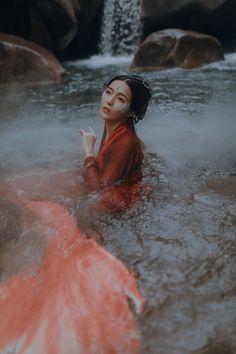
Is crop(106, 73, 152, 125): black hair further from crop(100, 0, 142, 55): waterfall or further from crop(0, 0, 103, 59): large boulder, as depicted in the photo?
crop(100, 0, 142, 55): waterfall

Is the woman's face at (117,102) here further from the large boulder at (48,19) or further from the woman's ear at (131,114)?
the large boulder at (48,19)

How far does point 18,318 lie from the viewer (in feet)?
7.72

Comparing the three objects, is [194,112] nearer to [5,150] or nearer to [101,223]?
[5,150]

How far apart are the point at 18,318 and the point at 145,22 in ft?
35.3

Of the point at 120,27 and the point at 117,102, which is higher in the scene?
the point at 117,102

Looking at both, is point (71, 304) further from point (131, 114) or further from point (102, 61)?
point (102, 61)

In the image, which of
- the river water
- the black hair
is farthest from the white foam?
the black hair

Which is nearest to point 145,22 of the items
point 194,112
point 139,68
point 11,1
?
point 139,68

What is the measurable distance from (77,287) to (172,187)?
159cm

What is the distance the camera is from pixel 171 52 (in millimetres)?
9766

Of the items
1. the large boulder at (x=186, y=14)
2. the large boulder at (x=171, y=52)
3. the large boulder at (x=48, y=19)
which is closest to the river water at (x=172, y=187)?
the large boulder at (x=171, y=52)

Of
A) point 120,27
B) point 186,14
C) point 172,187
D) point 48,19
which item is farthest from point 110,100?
point 120,27

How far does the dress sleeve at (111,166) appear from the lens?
11.1 ft

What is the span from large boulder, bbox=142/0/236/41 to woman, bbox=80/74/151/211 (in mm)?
8945
